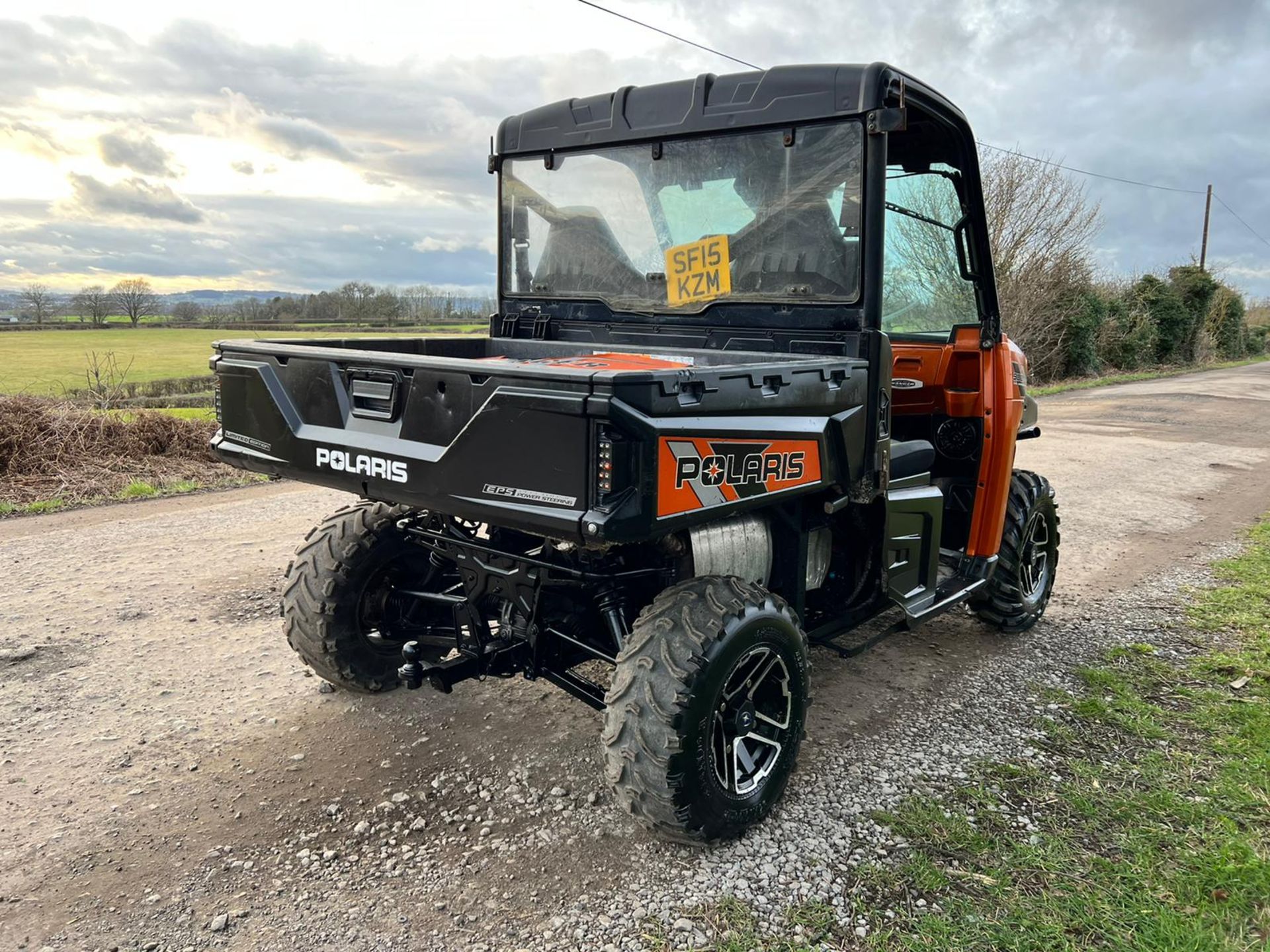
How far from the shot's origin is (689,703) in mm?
2799

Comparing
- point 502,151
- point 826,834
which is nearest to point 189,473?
point 502,151

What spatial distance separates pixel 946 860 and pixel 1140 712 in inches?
66.9

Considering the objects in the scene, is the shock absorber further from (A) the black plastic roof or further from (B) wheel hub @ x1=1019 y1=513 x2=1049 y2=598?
(B) wheel hub @ x1=1019 y1=513 x2=1049 y2=598

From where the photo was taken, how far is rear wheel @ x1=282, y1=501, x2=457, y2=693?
3.82 meters

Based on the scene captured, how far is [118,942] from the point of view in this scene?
8.47 ft

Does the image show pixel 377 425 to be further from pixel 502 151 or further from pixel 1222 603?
pixel 1222 603

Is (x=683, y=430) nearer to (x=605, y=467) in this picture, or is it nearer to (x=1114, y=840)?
(x=605, y=467)

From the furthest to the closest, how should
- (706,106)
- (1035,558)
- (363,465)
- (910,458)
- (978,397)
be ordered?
(1035,558)
(978,397)
(910,458)
(706,106)
(363,465)

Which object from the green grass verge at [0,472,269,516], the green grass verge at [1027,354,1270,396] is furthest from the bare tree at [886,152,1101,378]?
the green grass verge at [0,472,269,516]

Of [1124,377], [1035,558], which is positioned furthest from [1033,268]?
[1035,558]

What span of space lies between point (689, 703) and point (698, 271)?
6.27 ft

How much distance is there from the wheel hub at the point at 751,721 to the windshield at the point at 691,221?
56.4 inches

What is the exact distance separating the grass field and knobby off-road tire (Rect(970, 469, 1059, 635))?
3029mm

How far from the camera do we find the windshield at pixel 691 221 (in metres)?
3.53
